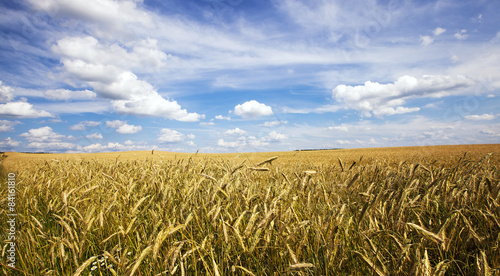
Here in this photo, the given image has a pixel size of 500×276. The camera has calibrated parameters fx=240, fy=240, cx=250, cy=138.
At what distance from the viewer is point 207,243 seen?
2.17 m

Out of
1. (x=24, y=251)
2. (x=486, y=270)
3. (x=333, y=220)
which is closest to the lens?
(x=486, y=270)

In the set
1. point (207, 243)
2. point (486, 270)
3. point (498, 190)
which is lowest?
point (207, 243)

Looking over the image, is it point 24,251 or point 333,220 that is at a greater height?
point 333,220

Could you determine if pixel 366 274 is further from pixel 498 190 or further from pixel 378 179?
pixel 378 179

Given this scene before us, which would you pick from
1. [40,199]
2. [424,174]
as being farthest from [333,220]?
[40,199]

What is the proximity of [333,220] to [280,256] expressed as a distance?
23.4 inches

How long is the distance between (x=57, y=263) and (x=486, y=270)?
11.7ft

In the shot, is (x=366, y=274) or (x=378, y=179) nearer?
(x=366, y=274)

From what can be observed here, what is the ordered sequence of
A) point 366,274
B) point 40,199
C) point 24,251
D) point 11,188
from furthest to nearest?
point 40,199
point 11,188
point 24,251
point 366,274

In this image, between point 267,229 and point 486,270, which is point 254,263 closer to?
point 267,229

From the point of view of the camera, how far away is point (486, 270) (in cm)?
134

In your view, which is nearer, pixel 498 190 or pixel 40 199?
pixel 498 190

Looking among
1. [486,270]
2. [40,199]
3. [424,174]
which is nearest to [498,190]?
[486,270]


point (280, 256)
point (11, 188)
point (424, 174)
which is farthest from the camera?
point (424, 174)
